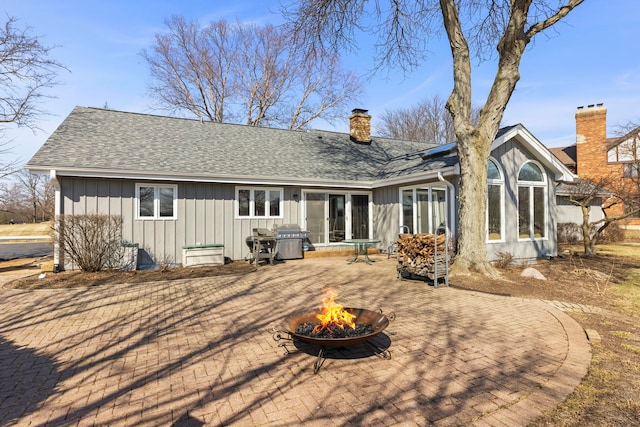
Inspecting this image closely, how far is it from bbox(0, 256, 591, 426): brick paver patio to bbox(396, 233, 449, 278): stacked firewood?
110 centimetres

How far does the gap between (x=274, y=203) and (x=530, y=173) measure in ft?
27.6

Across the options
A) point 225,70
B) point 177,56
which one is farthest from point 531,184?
point 177,56

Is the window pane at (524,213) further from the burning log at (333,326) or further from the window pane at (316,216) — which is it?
the burning log at (333,326)

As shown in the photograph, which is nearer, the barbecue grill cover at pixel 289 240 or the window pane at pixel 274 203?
the barbecue grill cover at pixel 289 240

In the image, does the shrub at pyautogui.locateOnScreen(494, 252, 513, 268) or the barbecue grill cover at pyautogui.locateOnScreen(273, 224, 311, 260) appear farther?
the barbecue grill cover at pyautogui.locateOnScreen(273, 224, 311, 260)

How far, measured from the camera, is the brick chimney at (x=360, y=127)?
53.4 feet

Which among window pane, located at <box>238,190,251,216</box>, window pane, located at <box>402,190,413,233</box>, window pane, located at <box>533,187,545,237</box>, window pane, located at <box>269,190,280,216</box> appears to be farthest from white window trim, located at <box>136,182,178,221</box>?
window pane, located at <box>533,187,545,237</box>

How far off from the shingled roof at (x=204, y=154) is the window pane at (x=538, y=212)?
3239mm

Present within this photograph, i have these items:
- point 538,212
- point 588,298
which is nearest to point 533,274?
point 588,298

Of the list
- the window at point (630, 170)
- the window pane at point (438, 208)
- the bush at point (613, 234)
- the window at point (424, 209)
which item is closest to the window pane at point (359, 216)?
the window at point (424, 209)

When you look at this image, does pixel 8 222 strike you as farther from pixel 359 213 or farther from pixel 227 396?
pixel 227 396

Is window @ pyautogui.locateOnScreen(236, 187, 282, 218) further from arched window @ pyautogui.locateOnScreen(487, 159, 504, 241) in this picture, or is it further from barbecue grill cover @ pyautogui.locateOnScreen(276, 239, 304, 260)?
arched window @ pyautogui.locateOnScreen(487, 159, 504, 241)

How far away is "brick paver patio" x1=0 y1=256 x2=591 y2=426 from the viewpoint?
2652mm

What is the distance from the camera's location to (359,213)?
13.3m
